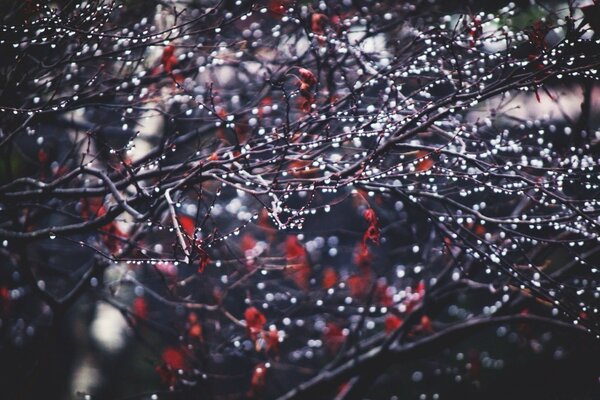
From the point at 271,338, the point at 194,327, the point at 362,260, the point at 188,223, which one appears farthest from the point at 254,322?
the point at 362,260

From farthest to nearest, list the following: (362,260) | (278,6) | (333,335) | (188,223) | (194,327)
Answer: (333,335) → (362,260) → (188,223) → (194,327) → (278,6)

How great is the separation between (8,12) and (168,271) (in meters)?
3.61

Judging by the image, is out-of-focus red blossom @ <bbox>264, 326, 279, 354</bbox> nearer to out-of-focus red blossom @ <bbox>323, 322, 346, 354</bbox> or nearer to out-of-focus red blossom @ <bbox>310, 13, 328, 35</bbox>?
out-of-focus red blossom @ <bbox>323, 322, 346, 354</bbox>

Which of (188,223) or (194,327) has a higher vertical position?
(188,223)

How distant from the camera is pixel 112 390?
1175 cm

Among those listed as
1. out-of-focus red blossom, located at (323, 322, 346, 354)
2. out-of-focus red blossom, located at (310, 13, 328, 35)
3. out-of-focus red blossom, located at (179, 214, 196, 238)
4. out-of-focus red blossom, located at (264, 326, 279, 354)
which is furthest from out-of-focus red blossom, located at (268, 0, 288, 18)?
out-of-focus red blossom, located at (323, 322, 346, 354)

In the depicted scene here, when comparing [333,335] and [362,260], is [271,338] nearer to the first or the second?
[362,260]

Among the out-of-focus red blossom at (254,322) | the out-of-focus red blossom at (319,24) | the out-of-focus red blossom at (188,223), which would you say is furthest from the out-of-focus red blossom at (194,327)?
the out-of-focus red blossom at (319,24)

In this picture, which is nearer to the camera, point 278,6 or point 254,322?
point 278,6

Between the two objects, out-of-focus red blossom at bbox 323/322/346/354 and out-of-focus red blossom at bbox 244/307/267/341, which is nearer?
out-of-focus red blossom at bbox 244/307/267/341

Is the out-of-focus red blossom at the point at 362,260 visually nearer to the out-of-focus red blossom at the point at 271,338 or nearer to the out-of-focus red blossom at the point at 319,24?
the out-of-focus red blossom at the point at 271,338

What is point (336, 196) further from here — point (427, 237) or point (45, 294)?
point (45, 294)

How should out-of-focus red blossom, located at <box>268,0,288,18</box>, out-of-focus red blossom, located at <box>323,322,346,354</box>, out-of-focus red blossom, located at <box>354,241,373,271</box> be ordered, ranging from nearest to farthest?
1. out-of-focus red blossom, located at <box>268,0,288,18</box>
2. out-of-focus red blossom, located at <box>354,241,373,271</box>
3. out-of-focus red blossom, located at <box>323,322,346,354</box>

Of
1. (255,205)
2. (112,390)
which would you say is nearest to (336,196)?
(255,205)
